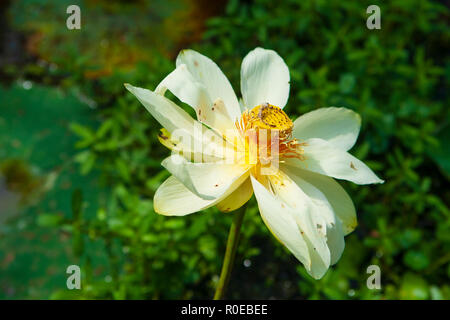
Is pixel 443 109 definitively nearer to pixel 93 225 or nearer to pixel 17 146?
pixel 93 225

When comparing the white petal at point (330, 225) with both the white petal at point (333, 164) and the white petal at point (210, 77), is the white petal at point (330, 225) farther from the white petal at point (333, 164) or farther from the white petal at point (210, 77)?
the white petal at point (210, 77)

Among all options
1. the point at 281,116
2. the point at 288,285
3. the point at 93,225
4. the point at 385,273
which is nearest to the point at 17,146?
the point at 93,225

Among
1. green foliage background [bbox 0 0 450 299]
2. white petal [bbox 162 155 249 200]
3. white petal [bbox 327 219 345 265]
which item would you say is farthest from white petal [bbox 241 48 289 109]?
green foliage background [bbox 0 0 450 299]

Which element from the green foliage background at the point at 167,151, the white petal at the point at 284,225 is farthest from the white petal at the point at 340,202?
the green foliage background at the point at 167,151

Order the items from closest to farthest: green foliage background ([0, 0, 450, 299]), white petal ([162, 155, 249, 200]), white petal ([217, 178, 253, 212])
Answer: white petal ([162, 155, 249, 200])
white petal ([217, 178, 253, 212])
green foliage background ([0, 0, 450, 299])

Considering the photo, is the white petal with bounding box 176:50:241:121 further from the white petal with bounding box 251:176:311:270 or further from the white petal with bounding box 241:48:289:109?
the white petal with bounding box 251:176:311:270
